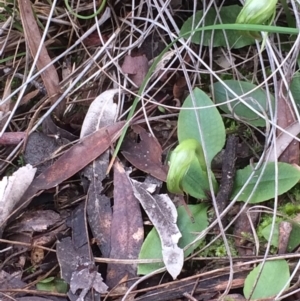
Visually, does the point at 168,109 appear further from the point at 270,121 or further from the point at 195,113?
the point at 270,121

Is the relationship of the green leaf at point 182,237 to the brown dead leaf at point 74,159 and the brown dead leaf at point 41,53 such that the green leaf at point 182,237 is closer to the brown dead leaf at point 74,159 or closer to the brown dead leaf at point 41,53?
the brown dead leaf at point 74,159

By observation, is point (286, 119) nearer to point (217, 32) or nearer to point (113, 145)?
point (217, 32)

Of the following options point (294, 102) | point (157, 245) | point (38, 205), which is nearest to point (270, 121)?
point (294, 102)

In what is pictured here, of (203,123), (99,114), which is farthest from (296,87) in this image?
(99,114)

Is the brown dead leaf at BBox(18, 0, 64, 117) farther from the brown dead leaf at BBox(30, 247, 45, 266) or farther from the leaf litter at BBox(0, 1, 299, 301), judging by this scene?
the brown dead leaf at BBox(30, 247, 45, 266)

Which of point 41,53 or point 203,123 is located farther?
point 41,53

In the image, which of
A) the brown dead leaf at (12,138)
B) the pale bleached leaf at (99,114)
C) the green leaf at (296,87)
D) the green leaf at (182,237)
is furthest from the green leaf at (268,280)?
the brown dead leaf at (12,138)

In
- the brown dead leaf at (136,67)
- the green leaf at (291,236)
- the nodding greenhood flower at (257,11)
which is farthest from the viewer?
the brown dead leaf at (136,67)

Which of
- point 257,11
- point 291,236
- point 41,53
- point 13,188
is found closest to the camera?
point 257,11

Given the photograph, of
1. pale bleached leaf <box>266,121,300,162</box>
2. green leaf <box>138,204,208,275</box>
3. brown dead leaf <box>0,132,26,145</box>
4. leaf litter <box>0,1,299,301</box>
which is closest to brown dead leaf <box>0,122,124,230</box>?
leaf litter <box>0,1,299,301</box>
